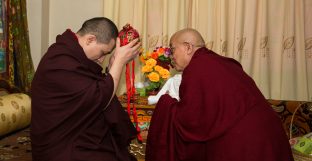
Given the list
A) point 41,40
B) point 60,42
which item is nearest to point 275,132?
point 60,42

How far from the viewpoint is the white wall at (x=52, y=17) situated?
346 cm

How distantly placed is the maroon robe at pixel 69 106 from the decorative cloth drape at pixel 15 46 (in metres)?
1.60

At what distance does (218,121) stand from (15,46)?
86.0 inches

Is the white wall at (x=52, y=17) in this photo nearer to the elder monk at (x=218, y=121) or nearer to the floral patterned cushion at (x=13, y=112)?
the floral patterned cushion at (x=13, y=112)

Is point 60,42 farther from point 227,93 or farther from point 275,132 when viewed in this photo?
point 275,132

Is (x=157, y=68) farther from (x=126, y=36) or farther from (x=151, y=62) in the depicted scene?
(x=126, y=36)

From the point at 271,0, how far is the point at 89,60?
2.23m

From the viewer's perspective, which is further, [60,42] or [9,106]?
[9,106]

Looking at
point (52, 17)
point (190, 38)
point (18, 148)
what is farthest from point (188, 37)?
point (52, 17)

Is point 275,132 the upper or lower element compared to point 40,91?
lower

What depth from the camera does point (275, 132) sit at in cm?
177

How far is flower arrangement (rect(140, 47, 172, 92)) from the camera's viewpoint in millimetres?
2883

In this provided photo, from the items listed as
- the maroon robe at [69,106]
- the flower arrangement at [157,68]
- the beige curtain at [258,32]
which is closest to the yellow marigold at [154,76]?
the flower arrangement at [157,68]

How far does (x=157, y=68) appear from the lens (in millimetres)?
2893
